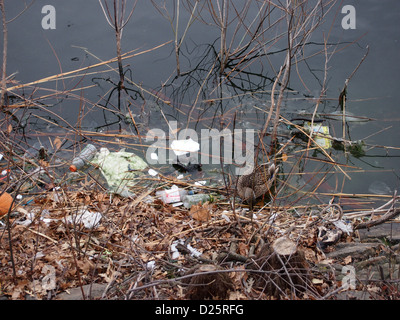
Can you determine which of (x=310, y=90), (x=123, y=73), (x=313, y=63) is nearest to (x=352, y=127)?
(x=310, y=90)

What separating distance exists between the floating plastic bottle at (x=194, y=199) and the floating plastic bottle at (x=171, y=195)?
0.06m

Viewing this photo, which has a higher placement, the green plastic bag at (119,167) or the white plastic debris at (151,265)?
the green plastic bag at (119,167)

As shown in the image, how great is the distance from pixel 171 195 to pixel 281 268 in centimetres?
157

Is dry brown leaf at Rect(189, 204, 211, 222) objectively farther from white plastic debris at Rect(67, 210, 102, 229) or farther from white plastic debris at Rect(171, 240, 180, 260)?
white plastic debris at Rect(67, 210, 102, 229)

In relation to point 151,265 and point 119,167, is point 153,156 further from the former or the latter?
point 151,265

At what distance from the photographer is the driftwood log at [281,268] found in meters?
2.40

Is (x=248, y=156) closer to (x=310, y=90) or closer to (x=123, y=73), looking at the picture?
(x=310, y=90)

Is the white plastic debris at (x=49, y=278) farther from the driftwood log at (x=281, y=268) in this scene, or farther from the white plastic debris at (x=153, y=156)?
the white plastic debris at (x=153, y=156)

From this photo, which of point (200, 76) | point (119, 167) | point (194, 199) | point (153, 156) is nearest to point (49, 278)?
point (194, 199)

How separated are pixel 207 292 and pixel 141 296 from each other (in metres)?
0.46

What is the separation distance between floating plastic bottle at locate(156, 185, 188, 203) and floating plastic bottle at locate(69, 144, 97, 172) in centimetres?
101

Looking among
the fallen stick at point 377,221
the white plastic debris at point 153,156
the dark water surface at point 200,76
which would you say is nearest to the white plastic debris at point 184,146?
the white plastic debris at point 153,156

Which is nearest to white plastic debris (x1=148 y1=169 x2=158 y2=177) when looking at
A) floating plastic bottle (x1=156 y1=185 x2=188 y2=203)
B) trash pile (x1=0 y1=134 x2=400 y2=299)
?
trash pile (x1=0 y1=134 x2=400 y2=299)

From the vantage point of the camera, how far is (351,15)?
19.1 ft
